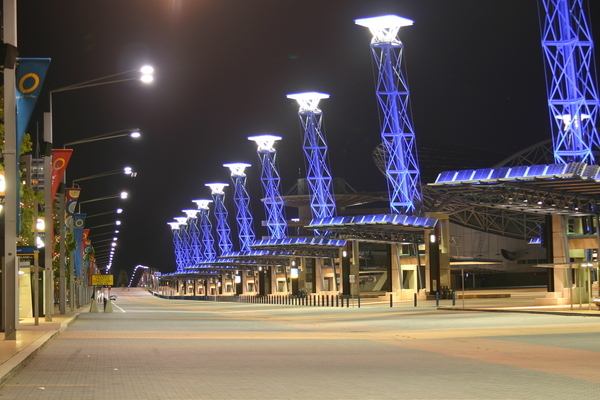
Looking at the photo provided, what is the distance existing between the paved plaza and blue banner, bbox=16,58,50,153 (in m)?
5.38

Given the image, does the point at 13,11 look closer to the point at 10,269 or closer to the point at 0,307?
the point at 10,269

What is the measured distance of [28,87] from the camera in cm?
2175

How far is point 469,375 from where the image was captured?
15414 mm

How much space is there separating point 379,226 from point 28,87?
54487mm

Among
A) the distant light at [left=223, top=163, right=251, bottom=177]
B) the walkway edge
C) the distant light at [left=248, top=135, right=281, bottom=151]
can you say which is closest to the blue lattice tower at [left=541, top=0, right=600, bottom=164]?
the walkway edge

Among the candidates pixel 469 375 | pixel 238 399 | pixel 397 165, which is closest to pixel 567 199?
pixel 397 165

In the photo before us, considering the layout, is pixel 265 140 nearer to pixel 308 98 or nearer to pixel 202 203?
pixel 308 98

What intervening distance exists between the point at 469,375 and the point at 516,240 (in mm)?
141149

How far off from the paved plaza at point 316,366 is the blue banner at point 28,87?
212 inches

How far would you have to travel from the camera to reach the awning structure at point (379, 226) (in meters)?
71.8

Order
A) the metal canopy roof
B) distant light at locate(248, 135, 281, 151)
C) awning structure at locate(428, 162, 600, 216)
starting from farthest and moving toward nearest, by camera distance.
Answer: distant light at locate(248, 135, 281, 151) → the metal canopy roof → awning structure at locate(428, 162, 600, 216)

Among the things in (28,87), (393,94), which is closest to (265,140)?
(393,94)

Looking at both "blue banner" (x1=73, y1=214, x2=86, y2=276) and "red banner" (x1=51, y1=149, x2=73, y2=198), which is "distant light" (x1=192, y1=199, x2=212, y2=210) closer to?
"blue banner" (x1=73, y1=214, x2=86, y2=276)

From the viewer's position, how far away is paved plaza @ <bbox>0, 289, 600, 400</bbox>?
13055 millimetres
